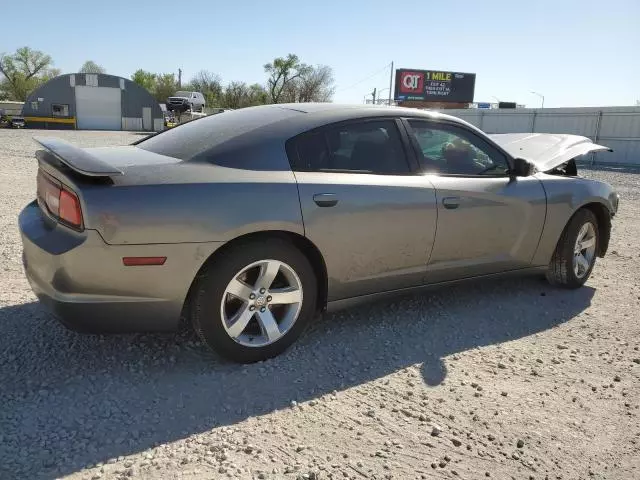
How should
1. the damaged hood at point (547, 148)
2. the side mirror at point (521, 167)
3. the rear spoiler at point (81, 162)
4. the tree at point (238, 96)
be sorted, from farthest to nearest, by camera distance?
1. the tree at point (238, 96)
2. the damaged hood at point (547, 148)
3. the side mirror at point (521, 167)
4. the rear spoiler at point (81, 162)

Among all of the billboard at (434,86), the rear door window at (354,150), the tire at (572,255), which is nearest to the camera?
the rear door window at (354,150)

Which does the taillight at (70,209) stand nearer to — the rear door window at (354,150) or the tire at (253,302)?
the tire at (253,302)

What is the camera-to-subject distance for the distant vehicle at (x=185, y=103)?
4425 centimetres

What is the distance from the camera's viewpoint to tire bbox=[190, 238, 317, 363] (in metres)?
2.99

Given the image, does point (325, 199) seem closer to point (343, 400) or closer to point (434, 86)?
point (343, 400)

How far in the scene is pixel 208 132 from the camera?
139 inches

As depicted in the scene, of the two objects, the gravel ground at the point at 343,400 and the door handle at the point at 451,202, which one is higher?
the door handle at the point at 451,202

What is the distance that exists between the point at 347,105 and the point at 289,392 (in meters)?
2.09

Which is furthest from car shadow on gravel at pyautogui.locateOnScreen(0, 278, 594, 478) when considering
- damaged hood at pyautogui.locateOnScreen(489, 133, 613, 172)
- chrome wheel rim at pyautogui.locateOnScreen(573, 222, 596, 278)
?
damaged hood at pyautogui.locateOnScreen(489, 133, 613, 172)

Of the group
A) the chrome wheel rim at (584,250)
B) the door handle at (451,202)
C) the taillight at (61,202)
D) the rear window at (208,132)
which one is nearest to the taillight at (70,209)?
the taillight at (61,202)

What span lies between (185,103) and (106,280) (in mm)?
45124

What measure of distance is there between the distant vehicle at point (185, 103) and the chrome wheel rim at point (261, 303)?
42.5 m

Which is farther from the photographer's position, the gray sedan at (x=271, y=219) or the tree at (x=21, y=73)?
the tree at (x=21, y=73)

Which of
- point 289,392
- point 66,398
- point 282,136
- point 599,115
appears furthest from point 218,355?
point 599,115
